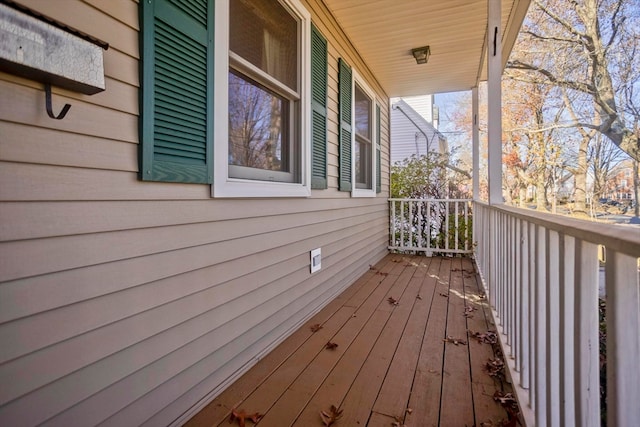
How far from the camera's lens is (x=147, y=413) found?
1.31 m

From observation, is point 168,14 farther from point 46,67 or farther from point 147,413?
point 147,413

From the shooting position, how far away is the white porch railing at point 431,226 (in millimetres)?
5395

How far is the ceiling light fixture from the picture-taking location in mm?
3937

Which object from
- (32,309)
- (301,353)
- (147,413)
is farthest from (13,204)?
(301,353)

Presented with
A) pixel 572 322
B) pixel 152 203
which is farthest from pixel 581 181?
pixel 152 203

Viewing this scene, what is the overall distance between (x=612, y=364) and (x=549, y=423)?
59cm

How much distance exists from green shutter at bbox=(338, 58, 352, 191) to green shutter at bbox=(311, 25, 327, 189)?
17.8 inches

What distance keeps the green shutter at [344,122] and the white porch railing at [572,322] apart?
77.4 inches

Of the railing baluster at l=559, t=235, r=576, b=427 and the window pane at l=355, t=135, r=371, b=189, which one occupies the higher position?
the window pane at l=355, t=135, r=371, b=189

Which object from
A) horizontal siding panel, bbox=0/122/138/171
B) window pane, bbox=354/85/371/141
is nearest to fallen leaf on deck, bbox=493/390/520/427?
horizontal siding panel, bbox=0/122/138/171

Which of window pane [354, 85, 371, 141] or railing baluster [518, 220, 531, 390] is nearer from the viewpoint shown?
railing baluster [518, 220, 531, 390]

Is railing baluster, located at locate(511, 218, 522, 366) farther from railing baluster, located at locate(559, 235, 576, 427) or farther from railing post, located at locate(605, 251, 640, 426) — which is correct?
railing post, located at locate(605, 251, 640, 426)

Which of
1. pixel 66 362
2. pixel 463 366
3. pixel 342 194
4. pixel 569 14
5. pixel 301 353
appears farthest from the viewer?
pixel 342 194

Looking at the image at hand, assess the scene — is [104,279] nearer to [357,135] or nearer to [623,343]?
[623,343]
